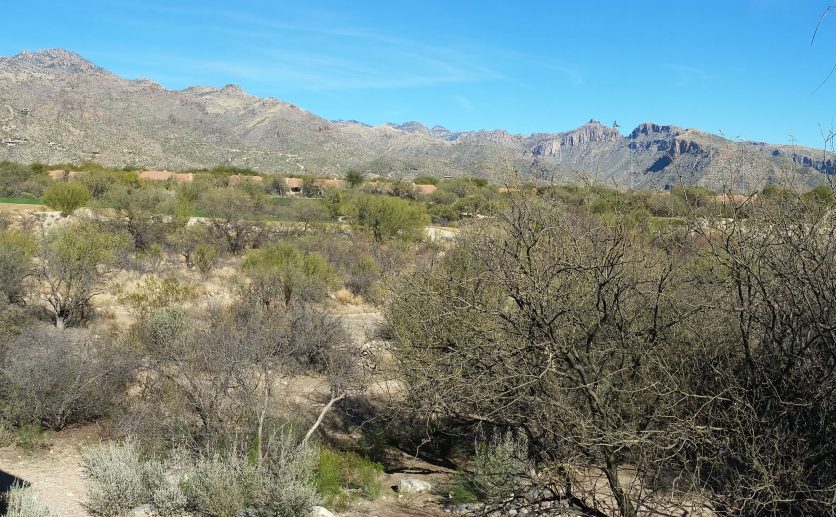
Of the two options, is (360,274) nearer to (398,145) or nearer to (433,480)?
(433,480)

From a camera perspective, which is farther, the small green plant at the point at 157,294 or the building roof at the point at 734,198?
the small green plant at the point at 157,294

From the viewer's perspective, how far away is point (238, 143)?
130 metres

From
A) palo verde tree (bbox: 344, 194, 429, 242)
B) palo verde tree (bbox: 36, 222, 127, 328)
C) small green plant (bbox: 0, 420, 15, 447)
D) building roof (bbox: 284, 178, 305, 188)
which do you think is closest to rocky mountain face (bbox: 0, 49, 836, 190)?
small green plant (bbox: 0, 420, 15, 447)

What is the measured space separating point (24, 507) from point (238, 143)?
130009 mm

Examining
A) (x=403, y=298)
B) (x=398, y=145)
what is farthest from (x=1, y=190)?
(x=398, y=145)

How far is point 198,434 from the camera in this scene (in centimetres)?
1006

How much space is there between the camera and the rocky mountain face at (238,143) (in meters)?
6.37

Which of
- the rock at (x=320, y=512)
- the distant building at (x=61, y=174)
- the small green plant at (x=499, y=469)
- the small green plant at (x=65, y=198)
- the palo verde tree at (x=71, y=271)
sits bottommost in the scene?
the rock at (x=320, y=512)

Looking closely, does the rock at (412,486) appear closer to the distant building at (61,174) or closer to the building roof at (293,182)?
the distant building at (61,174)

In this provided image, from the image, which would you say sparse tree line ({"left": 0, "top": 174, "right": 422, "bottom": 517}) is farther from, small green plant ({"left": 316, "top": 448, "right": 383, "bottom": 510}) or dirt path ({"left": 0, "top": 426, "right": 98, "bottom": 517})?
dirt path ({"left": 0, "top": 426, "right": 98, "bottom": 517})

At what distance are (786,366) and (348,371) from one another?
379 inches

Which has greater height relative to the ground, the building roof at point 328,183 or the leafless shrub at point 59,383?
the building roof at point 328,183

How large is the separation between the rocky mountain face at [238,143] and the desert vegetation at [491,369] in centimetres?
38

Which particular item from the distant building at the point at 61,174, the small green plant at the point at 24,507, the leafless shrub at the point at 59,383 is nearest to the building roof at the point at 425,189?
the distant building at the point at 61,174
